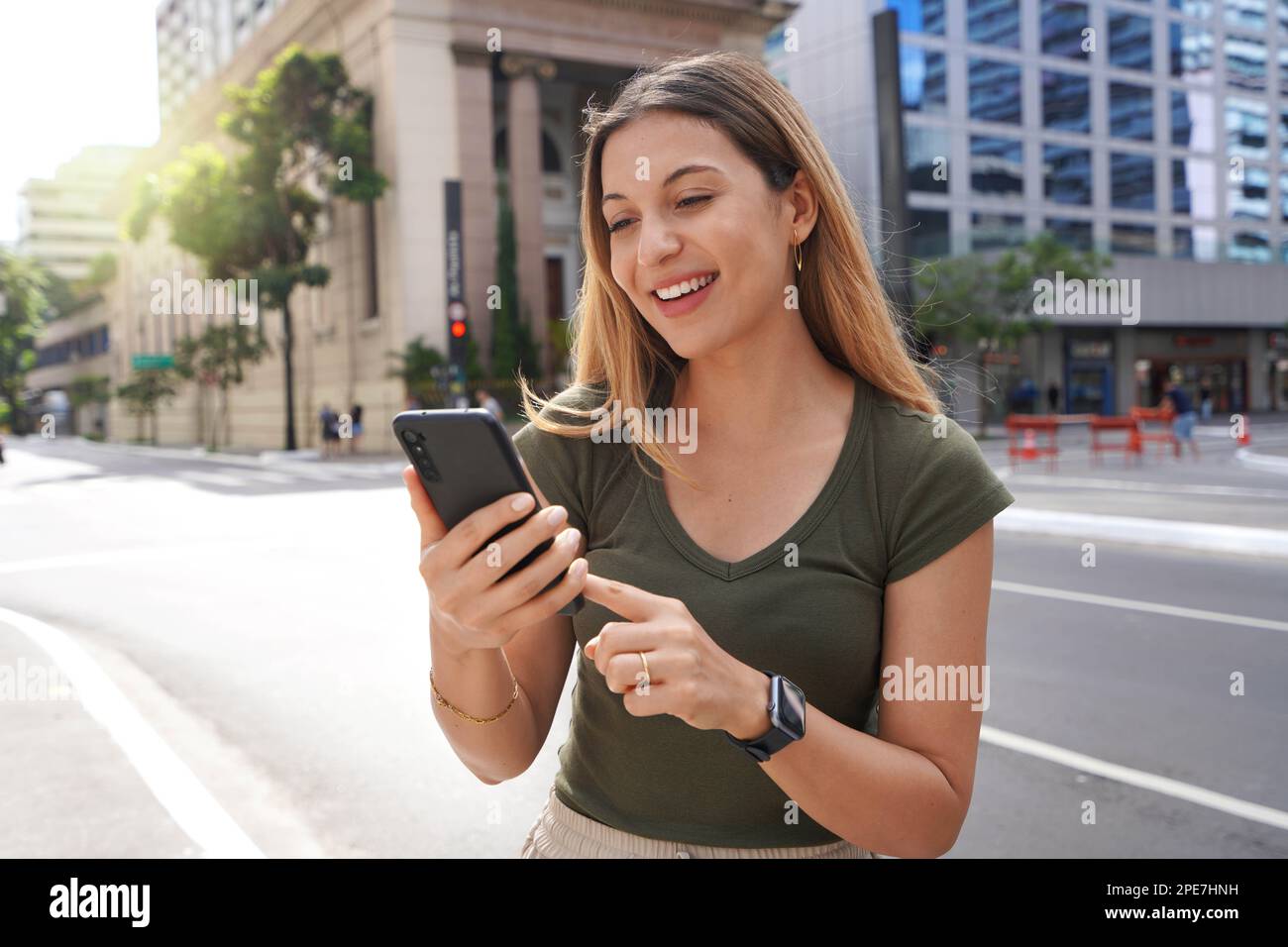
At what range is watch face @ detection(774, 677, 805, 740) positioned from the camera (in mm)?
1434

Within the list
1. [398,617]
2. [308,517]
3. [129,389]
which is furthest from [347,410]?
[398,617]

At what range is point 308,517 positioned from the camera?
1403cm

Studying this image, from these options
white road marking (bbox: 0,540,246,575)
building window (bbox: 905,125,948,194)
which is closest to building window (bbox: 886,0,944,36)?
building window (bbox: 905,125,948,194)

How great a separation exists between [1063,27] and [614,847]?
49599 millimetres

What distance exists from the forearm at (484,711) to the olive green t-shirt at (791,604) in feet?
0.42

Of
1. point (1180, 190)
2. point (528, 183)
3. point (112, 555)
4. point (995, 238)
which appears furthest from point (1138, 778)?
point (1180, 190)

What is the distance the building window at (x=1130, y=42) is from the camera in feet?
150

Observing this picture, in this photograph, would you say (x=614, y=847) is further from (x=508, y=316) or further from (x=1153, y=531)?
(x=508, y=316)

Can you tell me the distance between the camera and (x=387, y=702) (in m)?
5.74

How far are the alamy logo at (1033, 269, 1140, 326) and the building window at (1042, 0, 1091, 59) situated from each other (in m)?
10.4

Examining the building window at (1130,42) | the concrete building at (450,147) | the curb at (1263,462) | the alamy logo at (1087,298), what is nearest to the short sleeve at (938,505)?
the curb at (1263,462)
